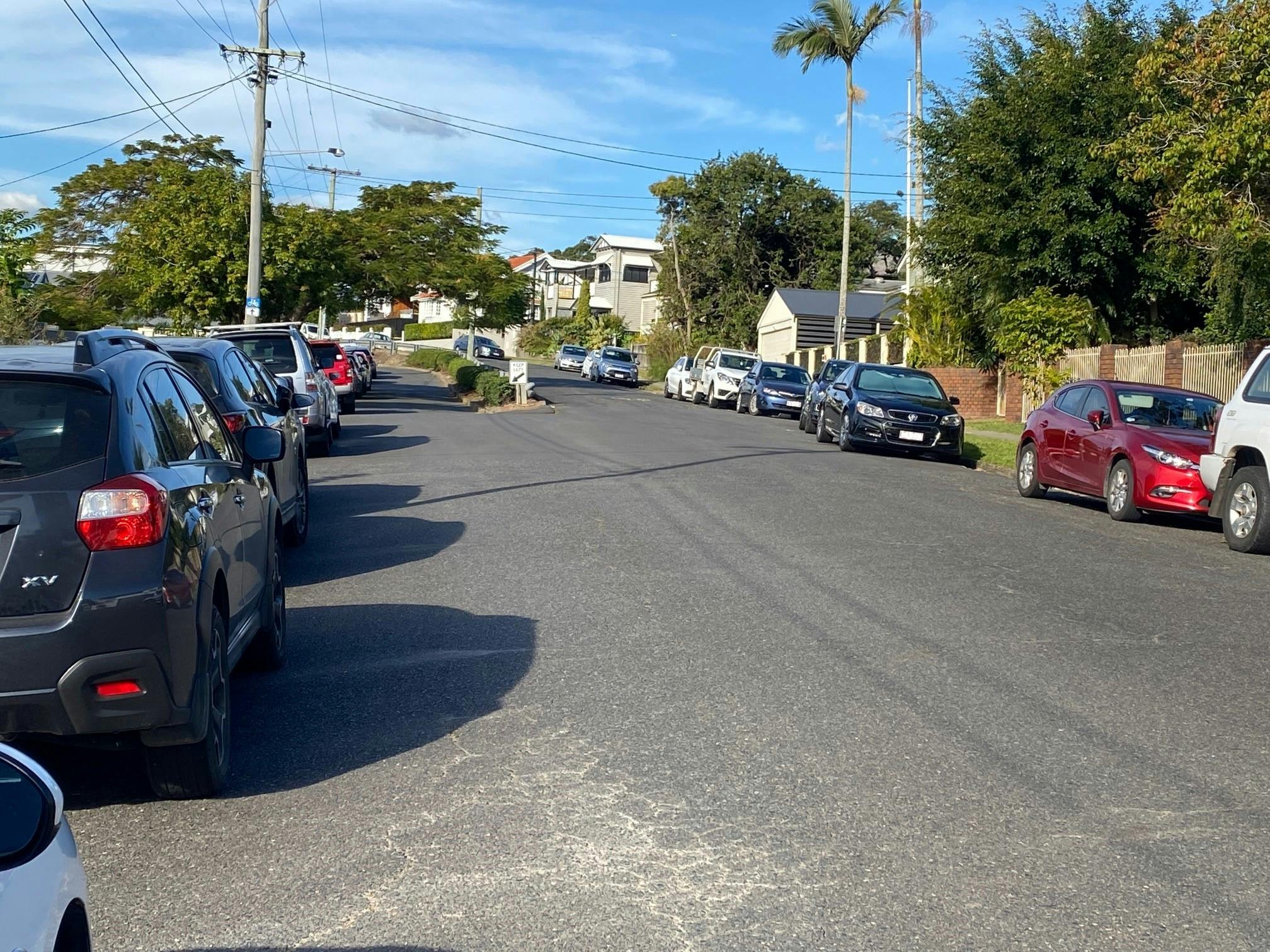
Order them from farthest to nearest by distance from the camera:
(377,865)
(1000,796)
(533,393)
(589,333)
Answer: (589,333), (533,393), (1000,796), (377,865)

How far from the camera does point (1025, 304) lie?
29.2m

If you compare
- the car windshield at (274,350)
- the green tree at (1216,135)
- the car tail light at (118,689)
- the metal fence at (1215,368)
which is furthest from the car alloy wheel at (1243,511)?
the car windshield at (274,350)

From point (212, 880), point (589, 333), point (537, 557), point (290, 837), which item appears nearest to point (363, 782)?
point (290, 837)

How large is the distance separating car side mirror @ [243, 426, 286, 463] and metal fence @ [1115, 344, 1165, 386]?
2028 cm

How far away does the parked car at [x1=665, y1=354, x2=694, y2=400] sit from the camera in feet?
146

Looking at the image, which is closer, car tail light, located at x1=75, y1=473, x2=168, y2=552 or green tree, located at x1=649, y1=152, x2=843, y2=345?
car tail light, located at x1=75, y1=473, x2=168, y2=552

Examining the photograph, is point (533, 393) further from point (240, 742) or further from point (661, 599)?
point (240, 742)

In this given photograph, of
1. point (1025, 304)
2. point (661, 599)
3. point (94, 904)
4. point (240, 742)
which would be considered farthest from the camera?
point (1025, 304)

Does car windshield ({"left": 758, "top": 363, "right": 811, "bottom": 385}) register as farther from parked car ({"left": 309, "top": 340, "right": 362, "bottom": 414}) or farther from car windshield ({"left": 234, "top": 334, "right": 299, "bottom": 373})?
car windshield ({"left": 234, "top": 334, "right": 299, "bottom": 373})

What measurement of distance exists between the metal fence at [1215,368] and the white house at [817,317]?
3171 cm

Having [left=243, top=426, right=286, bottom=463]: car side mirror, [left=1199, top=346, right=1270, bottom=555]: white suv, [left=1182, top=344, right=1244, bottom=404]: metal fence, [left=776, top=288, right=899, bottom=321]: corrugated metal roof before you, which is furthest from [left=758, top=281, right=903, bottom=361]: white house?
[left=243, top=426, right=286, bottom=463]: car side mirror

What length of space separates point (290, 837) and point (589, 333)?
90429 mm

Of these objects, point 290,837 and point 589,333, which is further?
point 589,333

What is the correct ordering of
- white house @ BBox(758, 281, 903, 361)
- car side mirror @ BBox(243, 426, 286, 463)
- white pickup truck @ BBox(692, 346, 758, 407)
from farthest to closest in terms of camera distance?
white house @ BBox(758, 281, 903, 361), white pickup truck @ BBox(692, 346, 758, 407), car side mirror @ BBox(243, 426, 286, 463)
